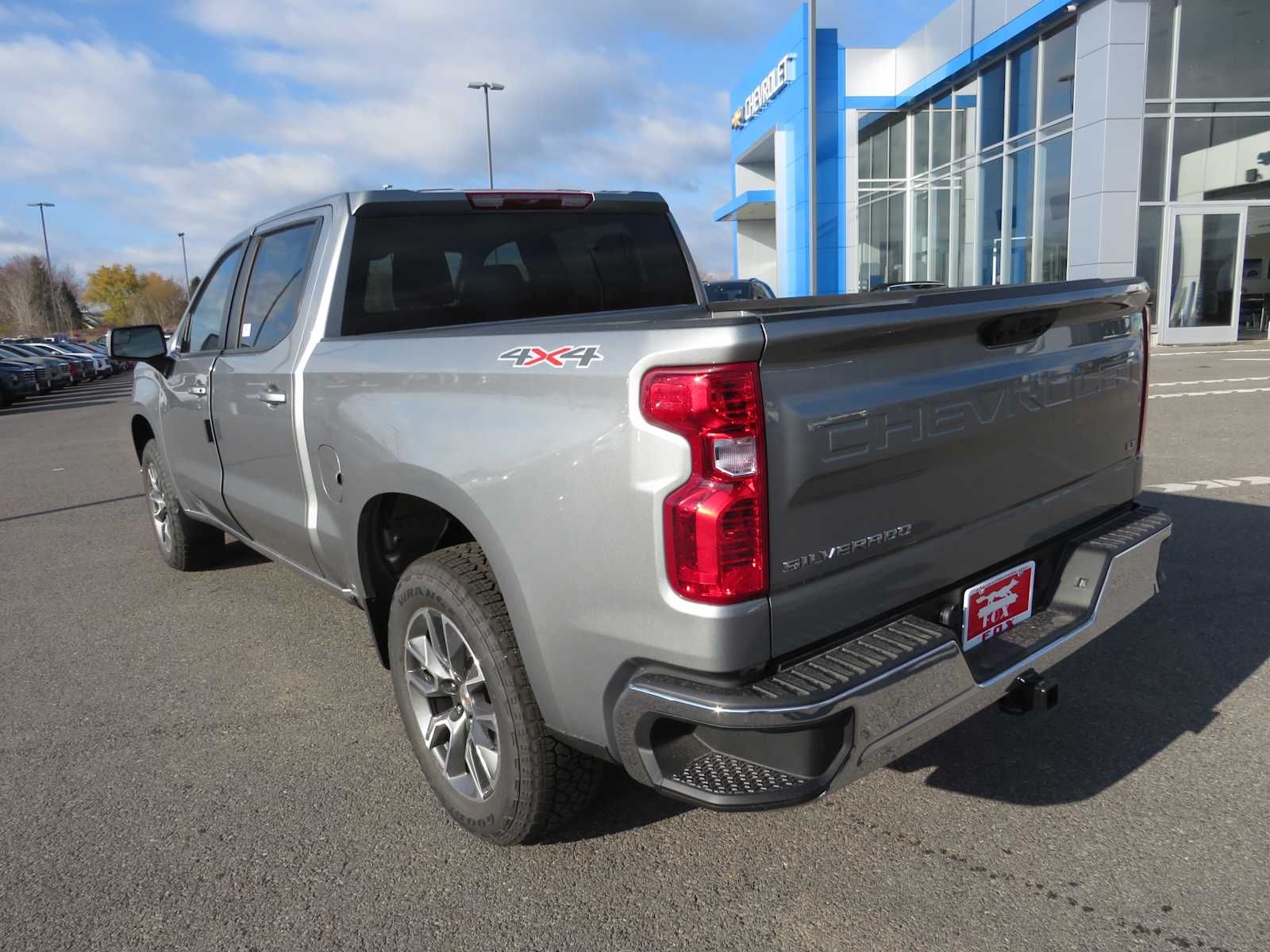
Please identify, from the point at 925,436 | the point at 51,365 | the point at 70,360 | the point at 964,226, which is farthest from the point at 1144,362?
the point at 70,360

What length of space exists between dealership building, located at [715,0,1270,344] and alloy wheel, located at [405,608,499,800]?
44.3 ft

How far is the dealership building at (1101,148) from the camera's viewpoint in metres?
18.2

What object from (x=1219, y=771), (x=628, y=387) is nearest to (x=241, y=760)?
(x=628, y=387)

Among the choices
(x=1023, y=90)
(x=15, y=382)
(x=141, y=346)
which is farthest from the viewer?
(x=15, y=382)

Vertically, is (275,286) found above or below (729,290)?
above

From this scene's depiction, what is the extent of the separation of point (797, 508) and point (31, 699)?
3674 mm

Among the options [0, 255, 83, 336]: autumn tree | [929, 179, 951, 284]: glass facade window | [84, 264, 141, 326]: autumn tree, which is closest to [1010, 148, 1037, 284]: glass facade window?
[929, 179, 951, 284]: glass facade window

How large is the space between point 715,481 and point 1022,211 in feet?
71.1

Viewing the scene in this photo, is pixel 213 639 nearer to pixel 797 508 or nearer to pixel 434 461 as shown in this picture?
pixel 434 461

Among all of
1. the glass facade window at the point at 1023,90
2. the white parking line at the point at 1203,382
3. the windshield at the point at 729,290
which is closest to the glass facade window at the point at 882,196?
the glass facade window at the point at 1023,90

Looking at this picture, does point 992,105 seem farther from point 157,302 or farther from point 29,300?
point 157,302

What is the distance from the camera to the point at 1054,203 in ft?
65.1

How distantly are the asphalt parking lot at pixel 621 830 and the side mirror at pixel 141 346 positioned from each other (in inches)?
62.6

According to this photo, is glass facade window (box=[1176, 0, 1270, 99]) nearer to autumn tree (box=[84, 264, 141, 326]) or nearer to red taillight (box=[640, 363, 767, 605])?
red taillight (box=[640, 363, 767, 605])
